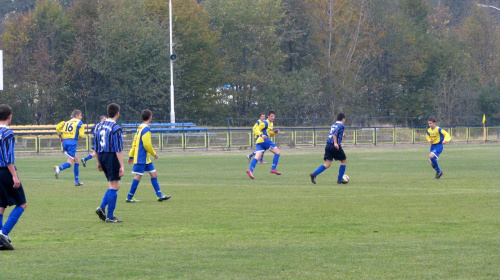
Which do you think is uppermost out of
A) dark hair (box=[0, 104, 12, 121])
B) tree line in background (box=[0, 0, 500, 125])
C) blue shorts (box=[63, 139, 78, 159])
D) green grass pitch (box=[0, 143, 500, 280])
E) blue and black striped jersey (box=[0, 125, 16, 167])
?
tree line in background (box=[0, 0, 500, 125])

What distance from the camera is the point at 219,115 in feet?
210

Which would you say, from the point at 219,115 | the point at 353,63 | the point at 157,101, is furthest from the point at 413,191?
the point at 353,63

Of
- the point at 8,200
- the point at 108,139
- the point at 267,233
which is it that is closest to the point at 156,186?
the point at 108,139

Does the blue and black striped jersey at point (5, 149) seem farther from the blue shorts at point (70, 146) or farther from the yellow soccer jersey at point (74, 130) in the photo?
the blue shorts at point (70, 146)

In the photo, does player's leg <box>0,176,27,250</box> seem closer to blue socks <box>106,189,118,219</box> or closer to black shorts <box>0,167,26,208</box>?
black shorts <box>0,167,26,208</box>

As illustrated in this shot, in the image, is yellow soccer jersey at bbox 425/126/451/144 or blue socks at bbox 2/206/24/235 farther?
yellow soccer jersey at bbox 425/126/451/144

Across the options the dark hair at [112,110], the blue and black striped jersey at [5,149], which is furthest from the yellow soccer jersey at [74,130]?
the blue and black striped jersey at [5,149]

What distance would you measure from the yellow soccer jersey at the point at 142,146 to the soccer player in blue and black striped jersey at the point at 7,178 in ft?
17.0

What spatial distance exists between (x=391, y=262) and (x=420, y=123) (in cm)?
5386

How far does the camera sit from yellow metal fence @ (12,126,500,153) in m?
41.5

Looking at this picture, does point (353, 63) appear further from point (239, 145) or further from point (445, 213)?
point (445, 213)

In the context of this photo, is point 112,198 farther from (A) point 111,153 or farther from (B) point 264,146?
(B) point 264,146

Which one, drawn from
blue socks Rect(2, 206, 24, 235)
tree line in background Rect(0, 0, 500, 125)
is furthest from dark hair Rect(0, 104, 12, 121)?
tree line in background Rect(0, 0, 500, 125)

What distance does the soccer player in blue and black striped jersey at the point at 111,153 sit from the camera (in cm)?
1112
